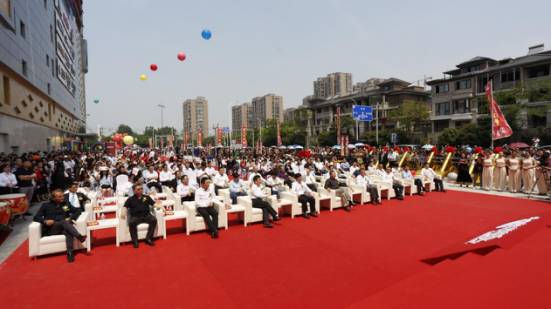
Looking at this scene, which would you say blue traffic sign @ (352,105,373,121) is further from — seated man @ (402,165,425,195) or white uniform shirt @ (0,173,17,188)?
white uniform shirt @ (0,173,17,188)

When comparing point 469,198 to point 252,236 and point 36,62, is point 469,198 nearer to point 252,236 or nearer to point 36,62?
point 252,236

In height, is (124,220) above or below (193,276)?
above

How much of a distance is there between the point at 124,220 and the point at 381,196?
8850 millimetres

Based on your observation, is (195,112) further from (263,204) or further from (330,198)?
(263,204)

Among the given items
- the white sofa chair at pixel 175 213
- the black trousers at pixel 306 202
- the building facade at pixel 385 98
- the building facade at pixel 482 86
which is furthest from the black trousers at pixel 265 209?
the building facade at pixel 385 98

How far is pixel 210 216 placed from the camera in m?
7.74

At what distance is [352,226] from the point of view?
8062 millimetres

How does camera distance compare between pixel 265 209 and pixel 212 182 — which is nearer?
pixel 265 209

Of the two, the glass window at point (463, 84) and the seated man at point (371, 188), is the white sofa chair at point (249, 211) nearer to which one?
the seated man at point (371, 188)

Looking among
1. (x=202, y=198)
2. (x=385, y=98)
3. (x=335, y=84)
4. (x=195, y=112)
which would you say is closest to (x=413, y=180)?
(x=202, y=198)

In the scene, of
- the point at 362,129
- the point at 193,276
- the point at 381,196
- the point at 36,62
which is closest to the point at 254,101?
the point at 362,129

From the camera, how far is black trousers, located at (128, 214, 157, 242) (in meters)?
6.54

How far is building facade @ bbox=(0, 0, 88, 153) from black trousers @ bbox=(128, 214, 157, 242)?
1073 cm

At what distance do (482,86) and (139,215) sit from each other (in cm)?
3985
